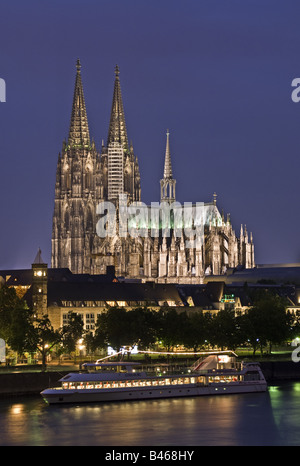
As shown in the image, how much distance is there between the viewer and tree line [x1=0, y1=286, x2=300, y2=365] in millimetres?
115500

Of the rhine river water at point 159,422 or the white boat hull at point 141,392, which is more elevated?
the white boat hull at point 141,392

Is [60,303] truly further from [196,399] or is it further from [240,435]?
[240,435]

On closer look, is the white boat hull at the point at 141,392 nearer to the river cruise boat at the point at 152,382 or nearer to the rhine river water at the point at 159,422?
the river cruise boat at the point at 152,382

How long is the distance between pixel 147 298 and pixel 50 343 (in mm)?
32128

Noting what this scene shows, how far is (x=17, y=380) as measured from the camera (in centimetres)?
9650

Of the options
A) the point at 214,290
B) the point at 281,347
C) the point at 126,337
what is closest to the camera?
the point at 126,337

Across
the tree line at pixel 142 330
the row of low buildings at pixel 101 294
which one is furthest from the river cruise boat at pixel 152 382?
the row of low buildings at pixel 101 294

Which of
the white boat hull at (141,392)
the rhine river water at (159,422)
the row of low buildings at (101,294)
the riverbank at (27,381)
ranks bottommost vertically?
the rhine river water at (159,422)

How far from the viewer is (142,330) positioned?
399ft

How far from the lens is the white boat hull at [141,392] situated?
92125 millimetres

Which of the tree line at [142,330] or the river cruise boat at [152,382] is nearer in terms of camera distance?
the river cruise boat at [152,382]

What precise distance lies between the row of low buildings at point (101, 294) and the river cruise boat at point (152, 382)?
27581 mm
